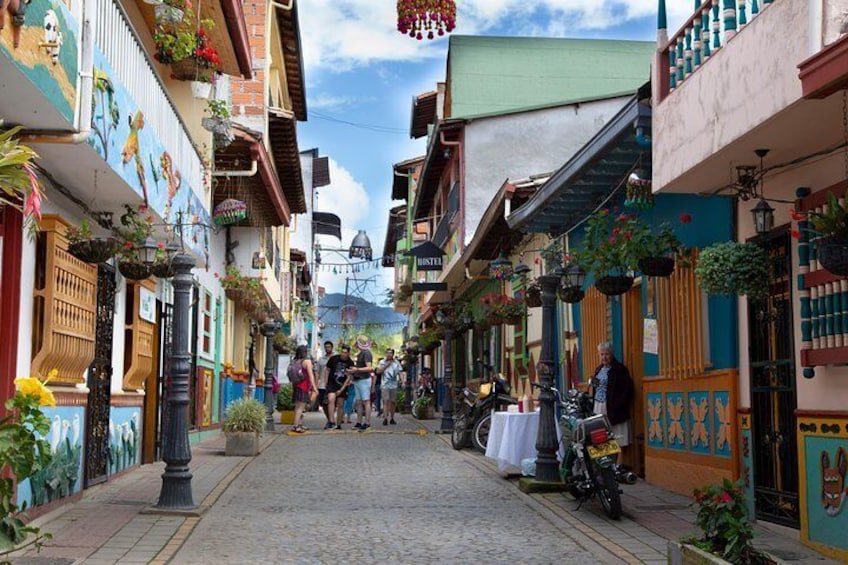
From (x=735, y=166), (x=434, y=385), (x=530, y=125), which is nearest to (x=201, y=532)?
(x=735, y=166)

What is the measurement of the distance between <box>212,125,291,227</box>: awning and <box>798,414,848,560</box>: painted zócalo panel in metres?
12.5

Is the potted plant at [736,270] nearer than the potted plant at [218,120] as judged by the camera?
Yes

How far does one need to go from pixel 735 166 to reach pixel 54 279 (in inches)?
240

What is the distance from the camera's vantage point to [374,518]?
10.0 m

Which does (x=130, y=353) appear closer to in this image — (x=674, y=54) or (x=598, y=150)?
(x=598, y=150)

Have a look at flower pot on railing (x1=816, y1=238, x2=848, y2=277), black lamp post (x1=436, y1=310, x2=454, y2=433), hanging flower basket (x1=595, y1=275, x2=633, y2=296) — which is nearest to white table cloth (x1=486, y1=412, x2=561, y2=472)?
hanging flower basket (x1=595, y1=275, x2=633, y2=296)

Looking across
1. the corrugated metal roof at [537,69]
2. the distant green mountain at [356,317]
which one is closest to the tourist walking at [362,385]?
the corrugated metal roof at [537,69]

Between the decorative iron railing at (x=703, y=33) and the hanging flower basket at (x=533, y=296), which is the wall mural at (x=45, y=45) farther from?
the hanging flower basket at (x=533, y=296)

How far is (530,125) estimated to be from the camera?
24484mm

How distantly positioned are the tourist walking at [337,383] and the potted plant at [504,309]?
4.74 metres

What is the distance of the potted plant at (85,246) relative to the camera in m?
10.0

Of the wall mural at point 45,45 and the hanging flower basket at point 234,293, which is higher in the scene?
the wall mural at point 45,45

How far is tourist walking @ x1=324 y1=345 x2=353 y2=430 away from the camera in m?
23.0

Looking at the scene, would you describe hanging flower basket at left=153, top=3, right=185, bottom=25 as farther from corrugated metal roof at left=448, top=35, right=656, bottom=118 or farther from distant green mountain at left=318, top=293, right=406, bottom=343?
distant green mountain at left=318, top=293, right=406, bottom=343
